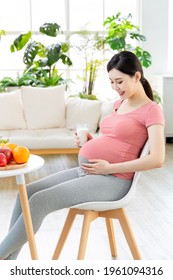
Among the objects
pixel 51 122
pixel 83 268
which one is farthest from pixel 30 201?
pixel 51 122

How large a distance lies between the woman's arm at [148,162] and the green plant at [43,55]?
13.4ft

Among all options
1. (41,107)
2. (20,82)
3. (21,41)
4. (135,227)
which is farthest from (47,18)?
(135,227)

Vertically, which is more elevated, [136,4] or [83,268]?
[136,4]

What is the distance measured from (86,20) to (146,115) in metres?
5.21

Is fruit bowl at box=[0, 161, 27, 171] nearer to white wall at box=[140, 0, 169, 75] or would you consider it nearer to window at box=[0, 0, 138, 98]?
window at box=[0, 0, 138, 98]

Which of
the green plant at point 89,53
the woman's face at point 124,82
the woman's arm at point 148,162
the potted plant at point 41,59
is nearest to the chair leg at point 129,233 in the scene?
the woman's arm at point 148,162

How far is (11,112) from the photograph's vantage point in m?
5.63

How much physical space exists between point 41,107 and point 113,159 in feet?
10.4

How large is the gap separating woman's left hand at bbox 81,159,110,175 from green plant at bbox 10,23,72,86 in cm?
405

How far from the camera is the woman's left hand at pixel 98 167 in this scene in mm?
2498

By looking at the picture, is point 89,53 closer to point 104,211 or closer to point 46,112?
point 46,112

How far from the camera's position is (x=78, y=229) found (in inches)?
142

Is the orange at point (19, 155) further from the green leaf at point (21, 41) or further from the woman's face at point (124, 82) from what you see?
the green leaf at point (21, 41)

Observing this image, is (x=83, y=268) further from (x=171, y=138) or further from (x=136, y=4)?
(x=136, y=4)
